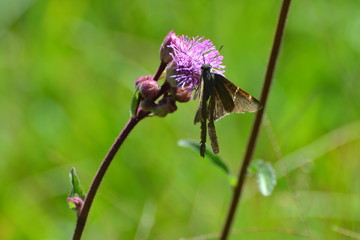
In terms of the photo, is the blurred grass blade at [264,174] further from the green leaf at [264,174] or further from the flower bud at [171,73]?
the flower bud at [171,73]

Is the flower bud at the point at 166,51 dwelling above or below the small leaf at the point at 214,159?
below

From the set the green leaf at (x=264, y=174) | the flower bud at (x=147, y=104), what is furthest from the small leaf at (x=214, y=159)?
the flower bud at (x=147, y=104)

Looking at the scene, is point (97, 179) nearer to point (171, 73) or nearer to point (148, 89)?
point (148, 89)

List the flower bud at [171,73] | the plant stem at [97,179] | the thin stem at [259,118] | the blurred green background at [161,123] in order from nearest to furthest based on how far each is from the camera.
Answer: the plant stem at [97,179] → the flower bud at [171,73] → the thin stem at [259,118] → the blurred green background at [161,123]

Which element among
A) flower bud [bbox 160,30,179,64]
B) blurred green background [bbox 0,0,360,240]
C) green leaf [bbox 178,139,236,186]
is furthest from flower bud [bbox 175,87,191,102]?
blurred green background [bbox 0,0,360,240]

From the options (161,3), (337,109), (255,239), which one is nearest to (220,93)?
(255,239)

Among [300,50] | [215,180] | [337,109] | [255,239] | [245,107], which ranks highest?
[300,50]

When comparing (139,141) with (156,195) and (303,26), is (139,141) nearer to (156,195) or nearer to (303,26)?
(156,195)
